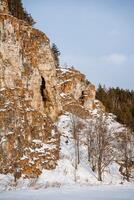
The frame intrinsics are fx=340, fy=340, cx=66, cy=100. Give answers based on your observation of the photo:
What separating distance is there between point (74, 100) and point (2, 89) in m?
34.7

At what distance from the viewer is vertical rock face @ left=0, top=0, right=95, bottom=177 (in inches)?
1714

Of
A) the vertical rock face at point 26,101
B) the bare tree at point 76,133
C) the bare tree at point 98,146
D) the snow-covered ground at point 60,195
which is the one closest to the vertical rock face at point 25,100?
the vertical rock face at point 26,101

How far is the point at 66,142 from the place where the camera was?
58594mm

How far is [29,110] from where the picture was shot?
159ft

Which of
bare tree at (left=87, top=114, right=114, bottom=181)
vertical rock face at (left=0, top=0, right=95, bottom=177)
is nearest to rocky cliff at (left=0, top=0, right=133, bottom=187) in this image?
vertical rock face at (left=0, top=0, right=95, bottom=177)

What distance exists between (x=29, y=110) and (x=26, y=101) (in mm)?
1400

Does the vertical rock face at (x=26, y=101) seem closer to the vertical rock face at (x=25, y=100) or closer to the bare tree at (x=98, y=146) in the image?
the vertical rock face at (x=25, y=100)

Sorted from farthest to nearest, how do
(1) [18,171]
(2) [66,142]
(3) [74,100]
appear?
(3) [74,100], (2) [66,142], (1) [18,171]

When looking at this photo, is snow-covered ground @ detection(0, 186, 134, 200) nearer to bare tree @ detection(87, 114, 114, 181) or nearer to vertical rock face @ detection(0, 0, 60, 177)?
vertical rock face @ detection(0, 0, 60, 177)

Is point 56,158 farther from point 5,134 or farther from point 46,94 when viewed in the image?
point 46,94

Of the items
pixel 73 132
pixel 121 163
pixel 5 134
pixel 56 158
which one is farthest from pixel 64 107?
pixel 5 134

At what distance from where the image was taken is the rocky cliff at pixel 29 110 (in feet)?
143

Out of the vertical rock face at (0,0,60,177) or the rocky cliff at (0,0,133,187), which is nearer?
the vertical rock face at (0,0,60,177)

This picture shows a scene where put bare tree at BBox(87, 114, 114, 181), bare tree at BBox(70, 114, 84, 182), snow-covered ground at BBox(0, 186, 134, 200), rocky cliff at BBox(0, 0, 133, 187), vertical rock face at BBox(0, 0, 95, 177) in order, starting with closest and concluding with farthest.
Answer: snow-covered ground at BBox(0, 186, 134, 200) < vertical rock face at BBox(0, 0, 95, 177) < rocky cliff at BBox(0, 0, 133, 187) < bare tree at BBox(87, 114, 114, 181) < bare tree at BBox(70, 114, 84, 182)
